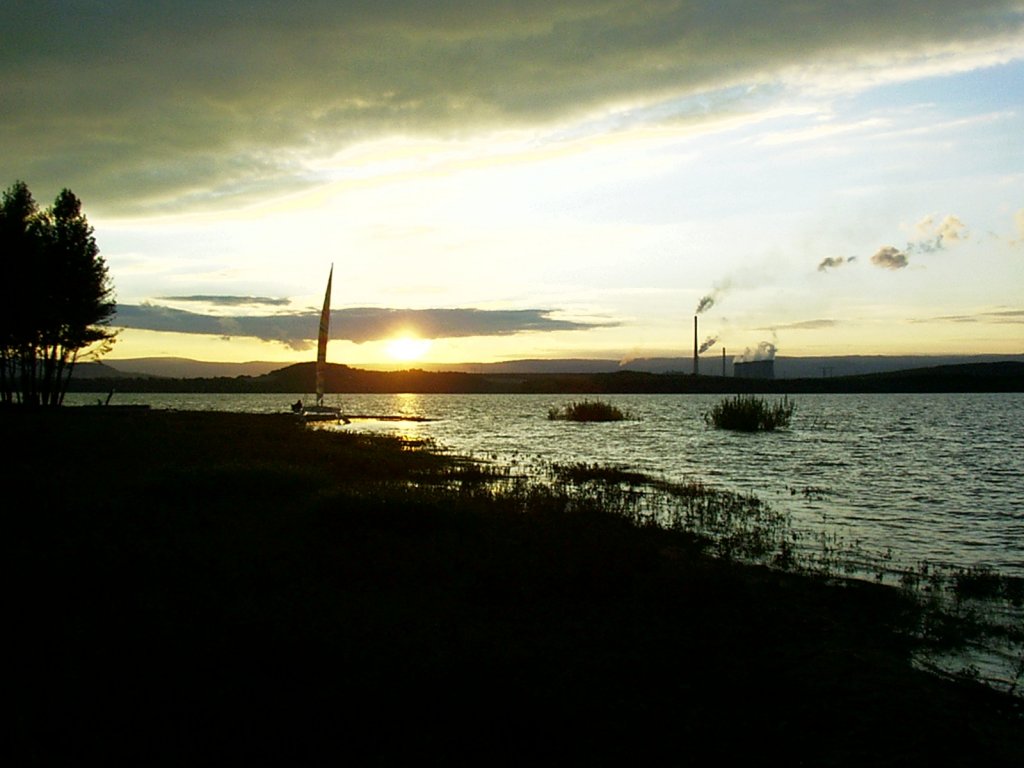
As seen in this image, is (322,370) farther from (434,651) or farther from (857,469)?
(434,651)

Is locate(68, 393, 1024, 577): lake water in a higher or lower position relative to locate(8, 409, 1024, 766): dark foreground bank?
lower

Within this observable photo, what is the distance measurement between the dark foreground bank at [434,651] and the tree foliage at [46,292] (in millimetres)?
40430

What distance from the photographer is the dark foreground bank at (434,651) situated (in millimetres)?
7148

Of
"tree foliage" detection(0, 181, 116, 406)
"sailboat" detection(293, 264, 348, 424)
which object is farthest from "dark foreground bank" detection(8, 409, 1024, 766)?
"sailboat" detection(293, 264, 348, 424)

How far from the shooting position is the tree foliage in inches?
2016

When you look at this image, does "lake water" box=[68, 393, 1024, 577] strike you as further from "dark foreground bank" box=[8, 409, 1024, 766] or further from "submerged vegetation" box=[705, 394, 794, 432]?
"dark foreground bank" box=[8, 409, 1024, 766]

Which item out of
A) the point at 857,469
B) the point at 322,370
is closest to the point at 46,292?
the point at 322,370

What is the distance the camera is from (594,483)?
31531 mm

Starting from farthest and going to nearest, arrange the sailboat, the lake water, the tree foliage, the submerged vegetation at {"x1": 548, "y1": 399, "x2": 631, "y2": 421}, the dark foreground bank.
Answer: the submerged vegetation at {"x1": 548, "y1": 399, "x2": 631, "y2": 421}, the sailboat, the tree foliage, the lake water, the dark foreground bank

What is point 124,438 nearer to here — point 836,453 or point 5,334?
point 5,334

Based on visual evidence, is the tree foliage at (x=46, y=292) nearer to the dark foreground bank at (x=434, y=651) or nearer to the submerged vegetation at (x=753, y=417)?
the dark foreground bank at (x=434, y=651)

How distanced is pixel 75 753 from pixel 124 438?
32207 mm

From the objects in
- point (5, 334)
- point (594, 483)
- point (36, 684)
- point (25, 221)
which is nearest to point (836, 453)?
point (594, 483)

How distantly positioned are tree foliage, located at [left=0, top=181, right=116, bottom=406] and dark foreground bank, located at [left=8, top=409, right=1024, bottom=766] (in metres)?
40.4
